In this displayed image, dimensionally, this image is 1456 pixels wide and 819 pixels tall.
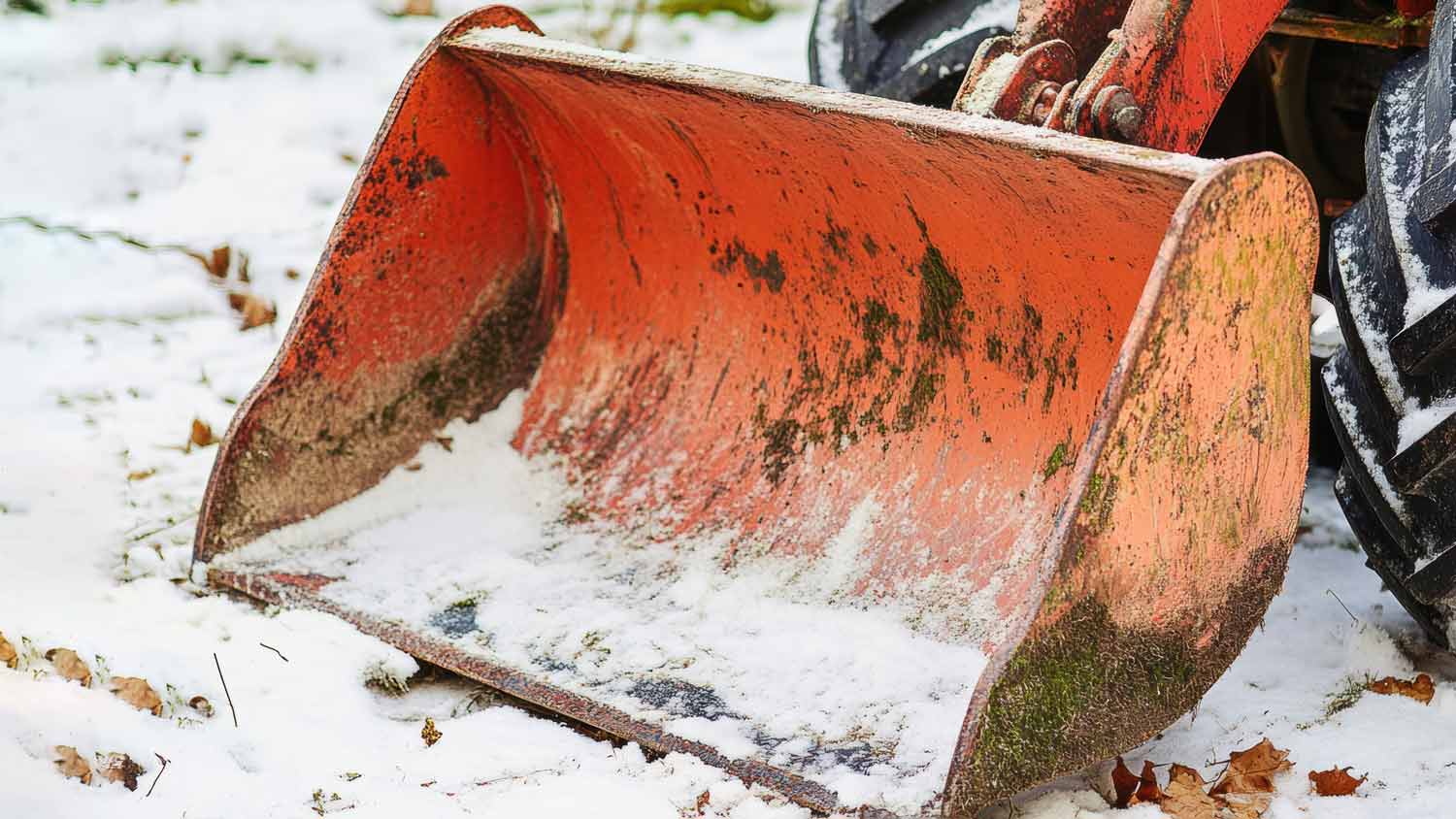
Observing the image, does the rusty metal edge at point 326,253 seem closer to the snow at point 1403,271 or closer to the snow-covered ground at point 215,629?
the snow-covered ground at point 215,629

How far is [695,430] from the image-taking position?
258cm

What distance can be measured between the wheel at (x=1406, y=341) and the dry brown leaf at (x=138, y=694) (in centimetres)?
158

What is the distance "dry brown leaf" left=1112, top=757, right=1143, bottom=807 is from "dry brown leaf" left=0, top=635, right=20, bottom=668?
1.41m

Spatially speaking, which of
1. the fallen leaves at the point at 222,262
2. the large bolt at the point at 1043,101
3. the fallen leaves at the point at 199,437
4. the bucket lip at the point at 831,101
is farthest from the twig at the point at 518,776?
the fallen leaves at the point at 222,262

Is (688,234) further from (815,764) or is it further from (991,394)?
(815,764)

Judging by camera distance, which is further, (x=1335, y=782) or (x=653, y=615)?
(x=653, y=615)

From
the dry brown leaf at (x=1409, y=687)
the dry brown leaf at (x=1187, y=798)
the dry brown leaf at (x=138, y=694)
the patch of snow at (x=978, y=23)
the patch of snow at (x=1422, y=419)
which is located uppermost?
the patch of snow at (x=978, y=23)

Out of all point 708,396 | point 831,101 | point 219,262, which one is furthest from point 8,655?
point 219,262

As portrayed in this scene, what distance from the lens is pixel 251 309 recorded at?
12.1 ft

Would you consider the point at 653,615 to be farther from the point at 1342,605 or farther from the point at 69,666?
the point at 1342,605

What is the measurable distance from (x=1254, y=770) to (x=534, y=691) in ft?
3.02

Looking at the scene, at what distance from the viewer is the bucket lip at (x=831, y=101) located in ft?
5.59

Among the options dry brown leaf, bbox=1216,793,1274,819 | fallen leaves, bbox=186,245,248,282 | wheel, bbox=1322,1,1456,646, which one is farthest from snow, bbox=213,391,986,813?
fallen leaves, bbox=186,245,248,282

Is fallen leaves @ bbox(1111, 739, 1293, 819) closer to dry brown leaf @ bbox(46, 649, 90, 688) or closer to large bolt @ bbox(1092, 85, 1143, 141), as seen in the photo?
large bolt @ bbox(1092, 85, 1143, 141)
